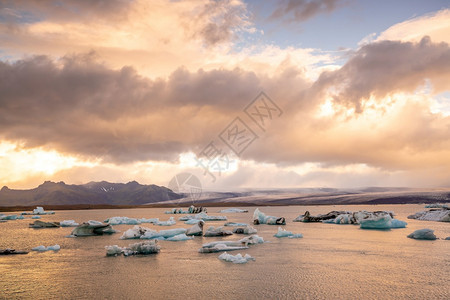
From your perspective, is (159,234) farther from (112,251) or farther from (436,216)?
(436,216)

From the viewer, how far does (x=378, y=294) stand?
10.1 m

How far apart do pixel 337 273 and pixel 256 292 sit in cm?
403

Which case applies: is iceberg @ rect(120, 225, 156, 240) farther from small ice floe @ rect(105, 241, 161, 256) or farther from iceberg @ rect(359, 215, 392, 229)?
iceberg @ rect(359, 215, 392, 229)

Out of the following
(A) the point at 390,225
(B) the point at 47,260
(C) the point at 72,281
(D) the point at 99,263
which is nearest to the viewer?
(C) the point at 72,281

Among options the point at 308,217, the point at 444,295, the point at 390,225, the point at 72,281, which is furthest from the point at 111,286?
the point at 308,217

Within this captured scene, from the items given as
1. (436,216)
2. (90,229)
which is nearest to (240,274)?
(90,229)

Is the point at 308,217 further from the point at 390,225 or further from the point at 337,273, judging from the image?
the point at 337,273

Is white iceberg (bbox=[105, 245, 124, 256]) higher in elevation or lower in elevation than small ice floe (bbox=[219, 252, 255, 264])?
higher

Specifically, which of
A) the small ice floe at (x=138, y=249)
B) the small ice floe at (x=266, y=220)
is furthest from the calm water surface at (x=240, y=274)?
the small ice floe at (x=266, y=220)

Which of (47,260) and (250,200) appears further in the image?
(250,200)

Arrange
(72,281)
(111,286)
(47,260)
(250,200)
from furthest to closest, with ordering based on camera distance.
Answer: (250,200) < (47,260) < (72,281) < (111,286)

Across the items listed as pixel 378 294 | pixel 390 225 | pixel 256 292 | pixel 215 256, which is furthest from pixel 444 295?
pixel 390 225

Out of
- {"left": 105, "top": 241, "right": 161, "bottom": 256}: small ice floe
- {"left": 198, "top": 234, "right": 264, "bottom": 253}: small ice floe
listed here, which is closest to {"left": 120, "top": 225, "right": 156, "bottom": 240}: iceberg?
{"left": 105, "top": 241, "right": 161, "bottom": 256}: small ice floe

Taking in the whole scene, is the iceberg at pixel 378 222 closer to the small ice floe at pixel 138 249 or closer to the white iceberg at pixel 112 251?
the small ice floe at pixel 138 249
